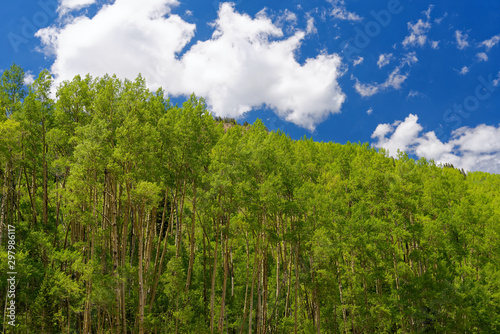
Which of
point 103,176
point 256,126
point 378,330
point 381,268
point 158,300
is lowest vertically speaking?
point 378,330

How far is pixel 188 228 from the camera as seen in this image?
80.8 ft

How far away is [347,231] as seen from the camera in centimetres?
2689

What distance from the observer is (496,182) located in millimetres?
63906

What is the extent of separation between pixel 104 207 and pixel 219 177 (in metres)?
7.60

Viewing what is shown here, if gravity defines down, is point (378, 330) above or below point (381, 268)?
below

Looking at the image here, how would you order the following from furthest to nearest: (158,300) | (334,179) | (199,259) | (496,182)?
(496,182)
(334,179)
(199,259)
(158,300)

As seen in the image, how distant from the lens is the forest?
1592cm

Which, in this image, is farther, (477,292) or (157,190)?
(477,292)

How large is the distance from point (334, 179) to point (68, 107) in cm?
2426

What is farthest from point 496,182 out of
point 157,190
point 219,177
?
point 157,190

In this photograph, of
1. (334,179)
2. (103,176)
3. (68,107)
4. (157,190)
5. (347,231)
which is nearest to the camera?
(157,190)

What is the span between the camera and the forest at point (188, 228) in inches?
627

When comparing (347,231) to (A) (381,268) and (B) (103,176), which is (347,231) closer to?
(A) (381,268)

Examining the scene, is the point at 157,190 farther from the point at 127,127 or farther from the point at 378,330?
the point at 378,330
